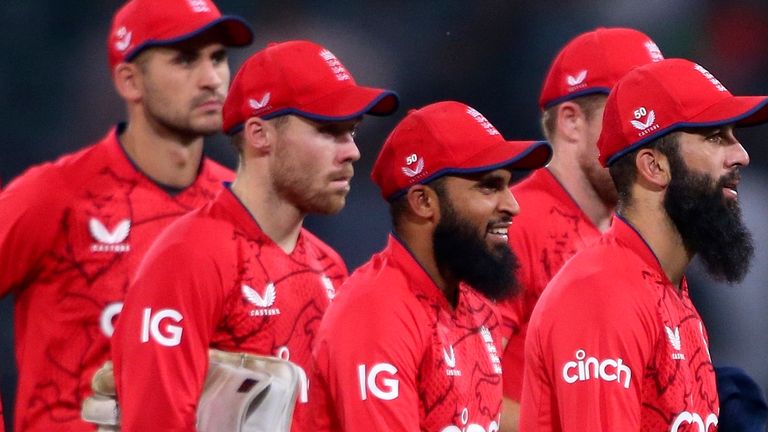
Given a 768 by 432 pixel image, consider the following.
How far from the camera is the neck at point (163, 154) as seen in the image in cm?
412

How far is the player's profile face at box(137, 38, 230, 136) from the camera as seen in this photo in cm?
413

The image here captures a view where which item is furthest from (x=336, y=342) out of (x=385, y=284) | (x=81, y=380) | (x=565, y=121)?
(x=565, y=121)

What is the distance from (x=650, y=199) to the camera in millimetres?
3410

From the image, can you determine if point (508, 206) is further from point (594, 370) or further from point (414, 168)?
point (594, 370)

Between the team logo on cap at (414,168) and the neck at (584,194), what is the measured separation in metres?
0.66

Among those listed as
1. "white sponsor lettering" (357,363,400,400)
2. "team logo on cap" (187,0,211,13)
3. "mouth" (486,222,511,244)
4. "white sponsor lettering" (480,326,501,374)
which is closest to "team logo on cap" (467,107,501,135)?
"mouth" (486,222,511,244)

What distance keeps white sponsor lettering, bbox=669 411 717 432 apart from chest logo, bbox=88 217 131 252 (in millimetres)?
1413

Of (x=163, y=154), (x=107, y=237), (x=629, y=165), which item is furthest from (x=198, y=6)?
(x=629, y=165)

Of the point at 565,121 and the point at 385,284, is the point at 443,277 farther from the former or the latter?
the point at 565,121

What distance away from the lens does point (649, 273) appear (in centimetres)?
332

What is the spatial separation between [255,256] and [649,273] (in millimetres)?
860

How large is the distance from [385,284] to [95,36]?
8.89 ft

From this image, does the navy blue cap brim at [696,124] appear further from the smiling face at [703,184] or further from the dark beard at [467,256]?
the dark beard at [467,256]

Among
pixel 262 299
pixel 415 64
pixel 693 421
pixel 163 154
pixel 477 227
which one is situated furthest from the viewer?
pixel 415 64
